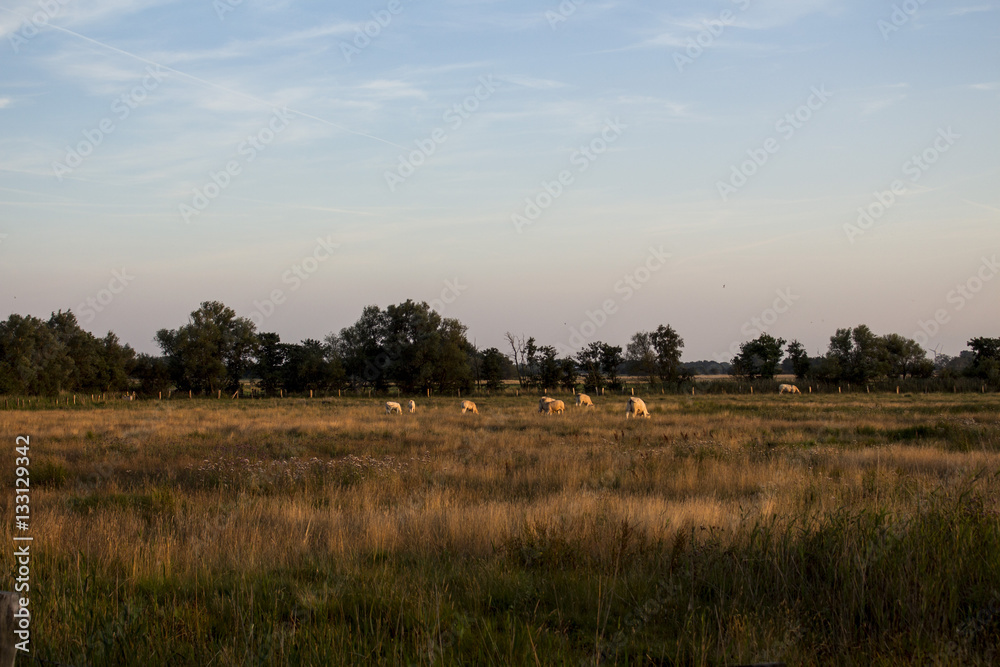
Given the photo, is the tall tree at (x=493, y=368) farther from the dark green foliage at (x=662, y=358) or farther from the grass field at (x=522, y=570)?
the grass field at (x=522, y=570)

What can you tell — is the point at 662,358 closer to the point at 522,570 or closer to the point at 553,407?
the point at 553,407

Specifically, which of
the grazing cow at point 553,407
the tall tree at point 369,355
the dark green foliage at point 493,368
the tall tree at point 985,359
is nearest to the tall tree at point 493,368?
the dark green foliage at point 493,368

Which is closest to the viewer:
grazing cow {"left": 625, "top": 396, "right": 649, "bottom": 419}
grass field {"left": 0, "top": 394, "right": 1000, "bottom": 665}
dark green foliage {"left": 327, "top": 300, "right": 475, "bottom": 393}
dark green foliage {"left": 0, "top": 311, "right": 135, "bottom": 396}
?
grass field {"left": 0, "top": 394, "right": 1000, "bottom": 665}

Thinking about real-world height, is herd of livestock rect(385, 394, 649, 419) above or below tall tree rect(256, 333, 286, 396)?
below

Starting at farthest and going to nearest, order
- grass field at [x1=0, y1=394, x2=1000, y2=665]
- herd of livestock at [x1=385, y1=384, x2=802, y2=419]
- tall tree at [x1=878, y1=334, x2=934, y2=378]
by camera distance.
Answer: tall tree at [x1=878, y1=334, x2=934, y2=378]
herd of livestock at [x1=385, y1=384, x2=802, y2=419]
grass field at [x1=0, y1=394, x2=1000, y2=665]

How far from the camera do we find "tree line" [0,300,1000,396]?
213ft

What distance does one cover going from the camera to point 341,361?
70.3m

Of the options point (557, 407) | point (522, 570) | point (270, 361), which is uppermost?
point (270, 361)

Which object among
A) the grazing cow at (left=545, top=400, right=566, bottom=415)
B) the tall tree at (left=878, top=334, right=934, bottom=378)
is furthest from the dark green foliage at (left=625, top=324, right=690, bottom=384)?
the grazing cow at (left=545, top=400, right=566, bottom=415)

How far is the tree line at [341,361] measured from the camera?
65062mm

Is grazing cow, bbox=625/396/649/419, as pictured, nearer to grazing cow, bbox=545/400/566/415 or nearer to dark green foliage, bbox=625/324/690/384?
grazing cow, bbox=545/400/566/415

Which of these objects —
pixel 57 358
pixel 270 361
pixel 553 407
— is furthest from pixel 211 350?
pixel 553 407

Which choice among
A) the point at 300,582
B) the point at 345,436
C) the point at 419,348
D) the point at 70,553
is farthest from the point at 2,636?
the point at 419,348

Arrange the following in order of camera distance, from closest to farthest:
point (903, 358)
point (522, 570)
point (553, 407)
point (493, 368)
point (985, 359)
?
point (522, 570), point (553, 407), point (985, 359), point (493, 368), point (903, 358)
